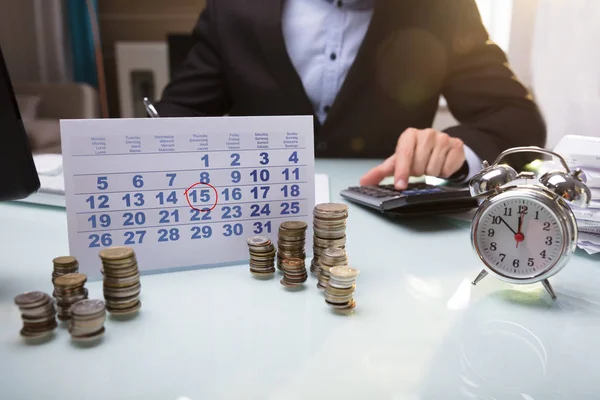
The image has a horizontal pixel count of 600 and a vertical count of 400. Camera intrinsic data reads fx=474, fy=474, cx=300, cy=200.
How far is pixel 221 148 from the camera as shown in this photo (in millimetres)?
566

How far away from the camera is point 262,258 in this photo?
0.54m

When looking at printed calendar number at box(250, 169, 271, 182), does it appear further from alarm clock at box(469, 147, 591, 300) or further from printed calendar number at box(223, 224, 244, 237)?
alarm clock at box(469, 147, 591, 300)

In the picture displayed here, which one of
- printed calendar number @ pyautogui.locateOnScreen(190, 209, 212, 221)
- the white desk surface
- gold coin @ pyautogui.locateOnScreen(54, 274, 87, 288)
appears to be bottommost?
the white desk surface

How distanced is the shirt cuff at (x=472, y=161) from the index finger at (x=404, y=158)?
182 mm

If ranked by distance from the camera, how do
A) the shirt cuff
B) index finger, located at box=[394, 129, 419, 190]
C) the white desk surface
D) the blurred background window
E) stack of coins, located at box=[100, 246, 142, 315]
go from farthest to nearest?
the blurred background window
the shirt cuff
index finger, located at box=[394, 129, 419, 190]
stack of coins, located at box=[100, 246, 142, 315]
the white desk surface

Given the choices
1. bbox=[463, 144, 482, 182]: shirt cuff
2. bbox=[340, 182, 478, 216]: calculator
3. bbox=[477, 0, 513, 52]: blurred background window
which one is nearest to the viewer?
bbox=[340, 182, 478, 216]: calculator

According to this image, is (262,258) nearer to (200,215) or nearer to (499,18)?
(200,215)

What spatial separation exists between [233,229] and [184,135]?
128 millimetres

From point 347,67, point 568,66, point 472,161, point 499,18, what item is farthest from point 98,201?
point 499,18

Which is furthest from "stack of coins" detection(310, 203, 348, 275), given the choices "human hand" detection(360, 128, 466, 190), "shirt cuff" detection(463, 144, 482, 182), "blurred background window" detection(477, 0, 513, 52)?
"blurred background window" detection(477, 0, 513, 52)

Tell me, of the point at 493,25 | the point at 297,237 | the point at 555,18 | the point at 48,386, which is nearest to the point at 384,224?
the point at 297,237

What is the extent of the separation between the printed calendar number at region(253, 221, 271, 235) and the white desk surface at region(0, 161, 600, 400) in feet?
0.20

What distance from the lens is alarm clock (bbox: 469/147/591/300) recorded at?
482mm

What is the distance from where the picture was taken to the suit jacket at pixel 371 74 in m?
1.48
